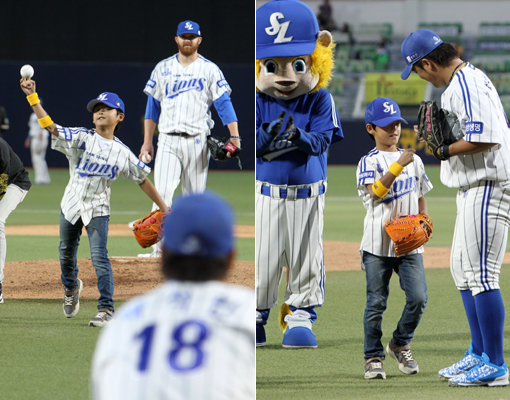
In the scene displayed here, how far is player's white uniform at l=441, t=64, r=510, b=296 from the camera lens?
4.23 metres

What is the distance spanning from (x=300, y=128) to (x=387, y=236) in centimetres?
82

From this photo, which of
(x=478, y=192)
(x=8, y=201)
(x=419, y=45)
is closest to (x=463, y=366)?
(x=478, y=192)

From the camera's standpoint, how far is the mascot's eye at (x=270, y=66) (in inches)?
188

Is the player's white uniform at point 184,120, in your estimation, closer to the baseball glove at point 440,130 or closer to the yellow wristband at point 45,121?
the yellow wristband at point 45,121

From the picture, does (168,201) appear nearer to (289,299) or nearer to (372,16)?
(289,299)

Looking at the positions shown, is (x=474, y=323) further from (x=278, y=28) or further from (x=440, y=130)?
(x=278, y=28)

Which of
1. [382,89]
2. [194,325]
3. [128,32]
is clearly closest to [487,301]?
[194,325]

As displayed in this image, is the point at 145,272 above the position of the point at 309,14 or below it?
below

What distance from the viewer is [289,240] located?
500cm

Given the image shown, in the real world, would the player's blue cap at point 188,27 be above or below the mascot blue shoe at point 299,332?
above

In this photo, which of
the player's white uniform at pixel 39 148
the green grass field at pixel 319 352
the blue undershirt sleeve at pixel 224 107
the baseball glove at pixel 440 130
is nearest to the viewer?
the green grass field at pixel 319 352

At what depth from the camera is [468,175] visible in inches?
169

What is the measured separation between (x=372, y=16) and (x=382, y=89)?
601cm

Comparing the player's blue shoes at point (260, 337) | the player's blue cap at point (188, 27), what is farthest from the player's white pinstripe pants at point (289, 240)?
the player's blue cap at point (188, 27)
